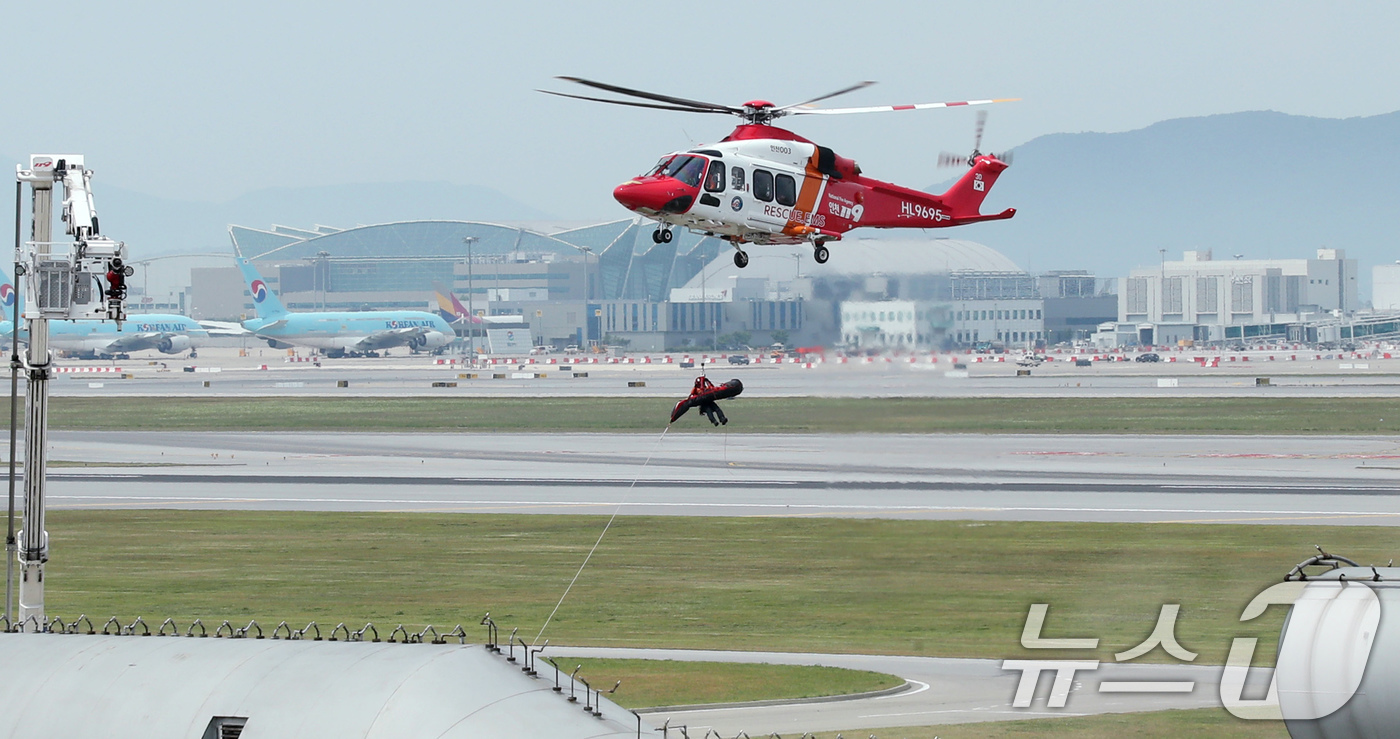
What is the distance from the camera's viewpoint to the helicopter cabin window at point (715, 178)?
34031mm

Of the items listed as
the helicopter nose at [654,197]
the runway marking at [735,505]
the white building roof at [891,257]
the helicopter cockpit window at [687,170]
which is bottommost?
the runway marking at [735,505]

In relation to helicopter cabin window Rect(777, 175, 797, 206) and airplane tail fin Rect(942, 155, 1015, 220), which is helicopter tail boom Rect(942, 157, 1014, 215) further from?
helicopter cabin window Rect(777, 175, 797, 206)

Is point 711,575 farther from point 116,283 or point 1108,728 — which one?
point 116,283

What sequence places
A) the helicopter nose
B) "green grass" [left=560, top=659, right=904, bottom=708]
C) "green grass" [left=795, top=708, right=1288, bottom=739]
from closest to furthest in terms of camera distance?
"green grass" [left=795, top=708, right=1288, bottom=739] < the helicopter nose < "green grass" [left=560, top=659, right=904, bottom=708]

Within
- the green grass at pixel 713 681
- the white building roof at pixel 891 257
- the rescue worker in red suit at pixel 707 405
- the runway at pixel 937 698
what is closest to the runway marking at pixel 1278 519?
the white building roof at pixel 891 257

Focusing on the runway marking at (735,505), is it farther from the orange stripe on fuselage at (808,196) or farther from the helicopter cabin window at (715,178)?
the helicopter cabin window at (715,178)

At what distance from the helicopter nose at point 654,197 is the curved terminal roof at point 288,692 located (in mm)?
15134

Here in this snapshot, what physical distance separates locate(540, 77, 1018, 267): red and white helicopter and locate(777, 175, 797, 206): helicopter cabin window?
22mm

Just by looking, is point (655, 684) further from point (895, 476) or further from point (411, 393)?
point (411, 393)

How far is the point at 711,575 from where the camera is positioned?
2013 inches

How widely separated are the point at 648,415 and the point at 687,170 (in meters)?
83.8

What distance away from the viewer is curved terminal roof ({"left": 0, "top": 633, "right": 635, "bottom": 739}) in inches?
715

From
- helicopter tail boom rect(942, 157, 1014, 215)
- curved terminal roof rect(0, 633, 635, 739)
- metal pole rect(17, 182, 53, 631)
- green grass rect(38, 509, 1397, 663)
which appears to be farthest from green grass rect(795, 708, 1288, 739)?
metal pole rect(17, 182, 53, 631)

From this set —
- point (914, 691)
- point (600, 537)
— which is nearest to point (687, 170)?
point (914, 691)
